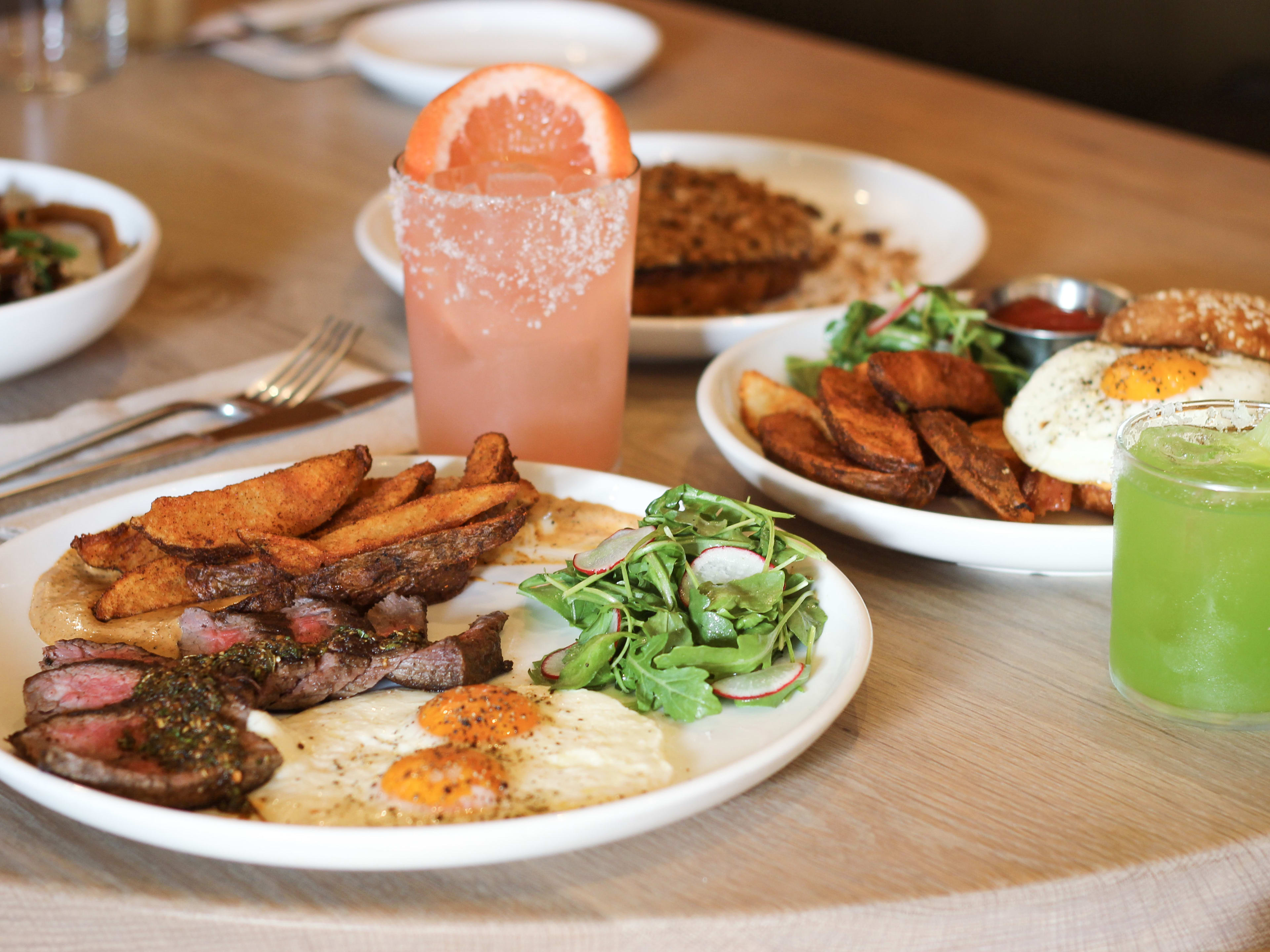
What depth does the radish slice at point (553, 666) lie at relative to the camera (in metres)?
1.32

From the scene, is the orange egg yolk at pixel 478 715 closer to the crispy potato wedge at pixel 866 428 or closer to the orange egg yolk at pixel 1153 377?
the crispy potato wedge at pixel 866 428

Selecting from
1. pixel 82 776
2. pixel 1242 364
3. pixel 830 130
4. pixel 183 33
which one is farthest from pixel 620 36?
pixel 82 776

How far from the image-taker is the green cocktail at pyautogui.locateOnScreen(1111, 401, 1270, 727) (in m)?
1.25

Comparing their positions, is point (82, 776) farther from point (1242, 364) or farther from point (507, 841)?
point (1242, 364)

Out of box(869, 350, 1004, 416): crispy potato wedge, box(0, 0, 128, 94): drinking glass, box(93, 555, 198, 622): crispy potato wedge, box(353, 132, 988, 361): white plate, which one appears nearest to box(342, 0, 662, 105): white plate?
box(353, 132, 988, 361): white plate

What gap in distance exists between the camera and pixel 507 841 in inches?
40.7

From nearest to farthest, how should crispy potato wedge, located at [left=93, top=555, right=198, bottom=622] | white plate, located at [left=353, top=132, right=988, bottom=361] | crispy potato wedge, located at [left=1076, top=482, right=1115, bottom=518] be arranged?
crispy potato wedge, located at [left=93, top=555, right=198, bottom=622]
crispy potato wedge, located at [left=1076, top=482, right=1115, bottom=518]
white plate, located at [left=353, top=132, right=988, bottom=361]

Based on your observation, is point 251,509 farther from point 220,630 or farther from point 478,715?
point 478,715

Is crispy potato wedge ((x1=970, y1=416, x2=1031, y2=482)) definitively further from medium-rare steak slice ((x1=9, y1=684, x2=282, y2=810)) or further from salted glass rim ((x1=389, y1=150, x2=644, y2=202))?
medium-rare steak slice ((x1=9, y1=684, x2=282, y2=810))

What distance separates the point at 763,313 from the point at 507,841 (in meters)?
1.63

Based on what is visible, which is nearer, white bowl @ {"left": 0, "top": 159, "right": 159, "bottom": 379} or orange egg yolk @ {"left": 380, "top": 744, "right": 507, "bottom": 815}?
orange egg yolk @ {"left": 380, "top": 744, "right": 507, "bottom": 815}

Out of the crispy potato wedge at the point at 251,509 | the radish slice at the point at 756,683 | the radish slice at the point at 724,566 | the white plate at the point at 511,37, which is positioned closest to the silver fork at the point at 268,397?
the crispy potato wedge at the point at 251,509

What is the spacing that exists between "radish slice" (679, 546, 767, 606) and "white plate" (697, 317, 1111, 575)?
0.27 meters

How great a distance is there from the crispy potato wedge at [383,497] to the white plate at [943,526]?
0.43 m
